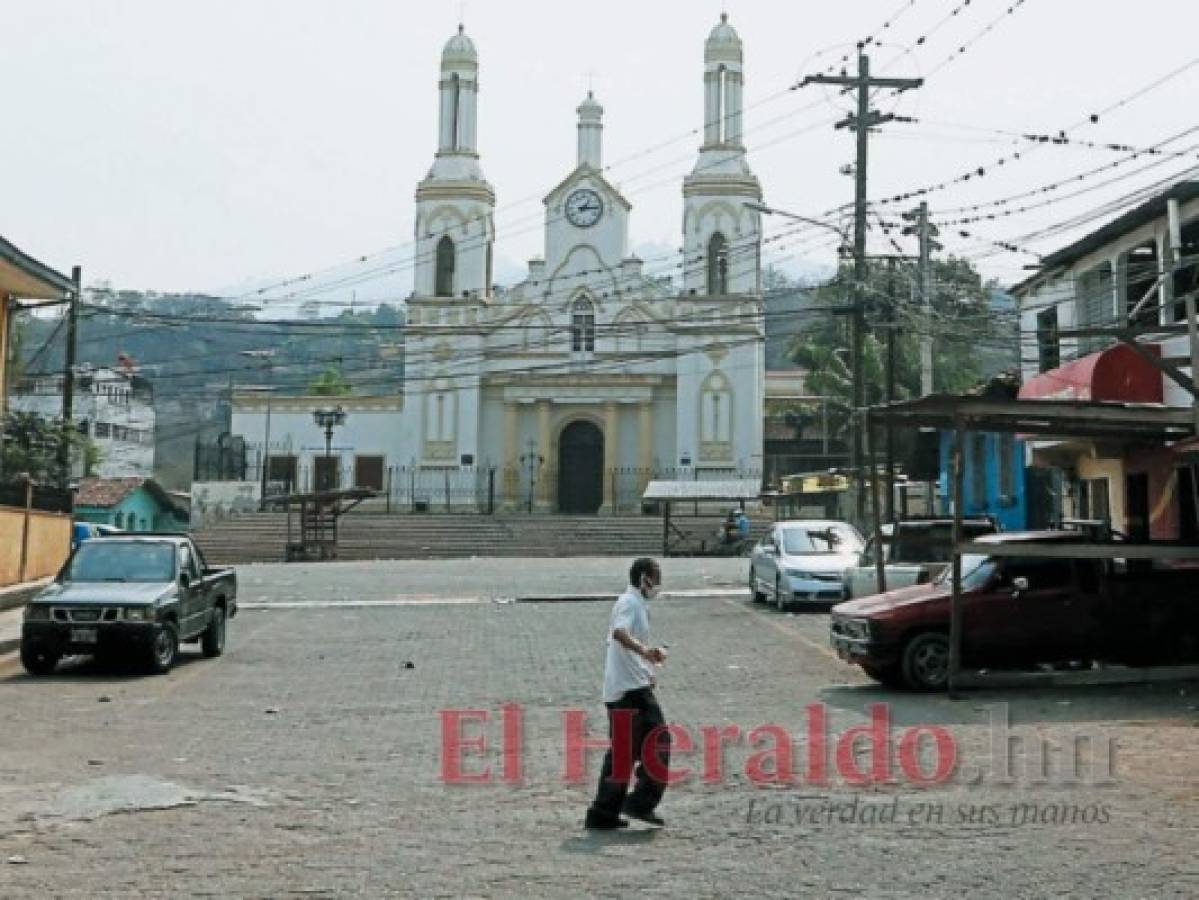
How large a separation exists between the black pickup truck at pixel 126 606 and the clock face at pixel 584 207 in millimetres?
49133

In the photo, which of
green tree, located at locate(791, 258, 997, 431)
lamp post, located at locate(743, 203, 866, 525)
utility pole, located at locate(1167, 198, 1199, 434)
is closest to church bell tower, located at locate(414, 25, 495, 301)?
green tree, located at locate(791, 258, 997, 431)

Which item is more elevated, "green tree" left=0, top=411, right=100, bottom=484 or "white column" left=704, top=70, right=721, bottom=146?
"white column" left=704, top=70, right=721, bottom=146

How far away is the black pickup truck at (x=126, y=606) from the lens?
620 inches

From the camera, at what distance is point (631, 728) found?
8422 mm

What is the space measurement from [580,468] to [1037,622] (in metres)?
50.2

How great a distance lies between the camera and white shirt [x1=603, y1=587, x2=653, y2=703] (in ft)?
27.9

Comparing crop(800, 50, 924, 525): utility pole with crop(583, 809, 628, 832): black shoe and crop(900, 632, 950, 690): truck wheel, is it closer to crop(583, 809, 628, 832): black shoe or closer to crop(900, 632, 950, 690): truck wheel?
crop(900, 632, 950, 690): truck wheel

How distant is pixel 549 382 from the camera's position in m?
63.7

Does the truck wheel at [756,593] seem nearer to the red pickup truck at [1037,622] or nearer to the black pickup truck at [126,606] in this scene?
the black pickup truck at [126,606]

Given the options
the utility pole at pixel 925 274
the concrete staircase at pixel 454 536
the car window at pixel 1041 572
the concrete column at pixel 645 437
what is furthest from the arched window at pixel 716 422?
the car window at pixel 1041 572

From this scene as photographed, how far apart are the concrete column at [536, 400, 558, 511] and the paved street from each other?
4537cm

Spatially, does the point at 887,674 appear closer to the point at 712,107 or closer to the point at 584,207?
the point at 712,107

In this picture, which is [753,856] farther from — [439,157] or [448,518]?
[439,157]

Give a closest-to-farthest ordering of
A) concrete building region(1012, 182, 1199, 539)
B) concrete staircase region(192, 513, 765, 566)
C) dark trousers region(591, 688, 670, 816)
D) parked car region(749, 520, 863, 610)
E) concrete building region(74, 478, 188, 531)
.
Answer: dark trousers region(591, 688, 670, 816)
concrete building region(1012, 182, 1199, 539)
parked car region(749, 520, 863, 610)
concrete staircase region(192, 513, 765, 566)
concrete building region(74, 478, 188, 531)
